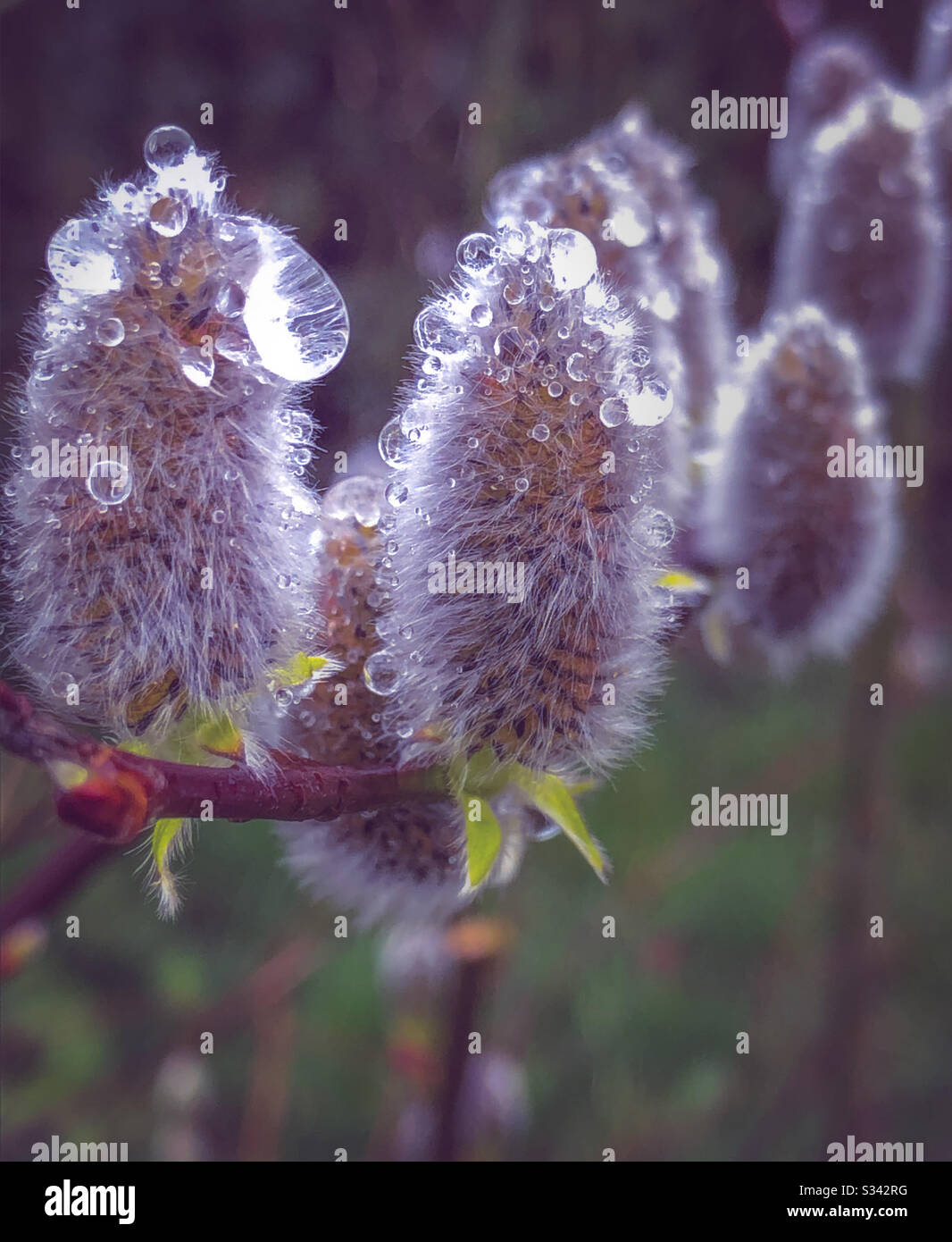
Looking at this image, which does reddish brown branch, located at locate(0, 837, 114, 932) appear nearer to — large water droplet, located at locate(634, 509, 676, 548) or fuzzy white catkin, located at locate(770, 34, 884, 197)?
large water droplet, located at locate(634, 509, 676, 548)

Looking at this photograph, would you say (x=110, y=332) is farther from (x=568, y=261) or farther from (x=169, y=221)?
(x=568, y=261)

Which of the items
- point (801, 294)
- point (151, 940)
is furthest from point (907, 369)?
point (151, 940)

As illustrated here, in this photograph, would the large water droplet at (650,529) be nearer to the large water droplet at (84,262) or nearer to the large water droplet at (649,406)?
the large water droplet at (649,406)

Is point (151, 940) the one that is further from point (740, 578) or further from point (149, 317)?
point (149, 317)

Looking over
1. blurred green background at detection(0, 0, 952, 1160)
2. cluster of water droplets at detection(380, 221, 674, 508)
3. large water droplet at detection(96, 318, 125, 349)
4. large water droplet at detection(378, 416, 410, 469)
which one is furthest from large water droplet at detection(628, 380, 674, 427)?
blurred green background at detection(0, 0, 952, 1160)

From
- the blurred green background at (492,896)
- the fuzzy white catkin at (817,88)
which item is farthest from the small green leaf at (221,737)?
the fuzzy white catkin at (817,88)

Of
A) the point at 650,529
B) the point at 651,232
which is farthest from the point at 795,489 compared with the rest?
the point at 650,529
